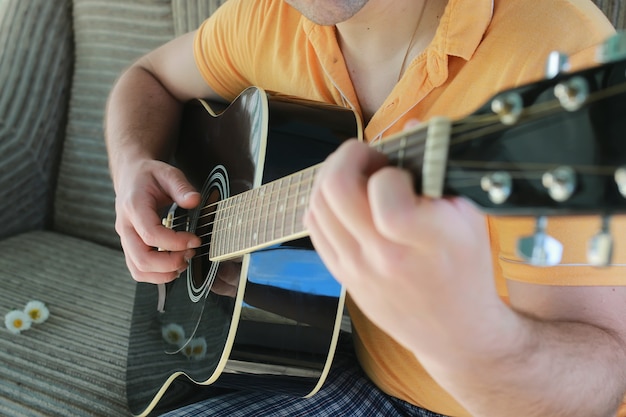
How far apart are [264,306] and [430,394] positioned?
0.28m

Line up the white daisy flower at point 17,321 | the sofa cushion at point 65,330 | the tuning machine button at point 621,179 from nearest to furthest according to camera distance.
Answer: the tuning machine button at point 621,179 < the sofa cushion at point 65,330 < the white daisy flower at point 17,321

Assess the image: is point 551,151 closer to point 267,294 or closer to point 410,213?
point 410,213

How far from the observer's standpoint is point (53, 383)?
3.78 feet

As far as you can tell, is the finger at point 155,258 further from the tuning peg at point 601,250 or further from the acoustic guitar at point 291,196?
the tuning peg at point 601,250

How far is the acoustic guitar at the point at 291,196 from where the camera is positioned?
1.43ft

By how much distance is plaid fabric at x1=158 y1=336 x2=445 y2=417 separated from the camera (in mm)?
980

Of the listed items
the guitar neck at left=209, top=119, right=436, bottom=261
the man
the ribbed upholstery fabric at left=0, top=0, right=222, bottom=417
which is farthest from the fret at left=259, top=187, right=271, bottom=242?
the ribbed upholstery fabric at left=0, top=0, right=222, bottom=417

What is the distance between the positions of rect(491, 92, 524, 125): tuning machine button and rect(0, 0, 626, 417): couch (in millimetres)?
1035

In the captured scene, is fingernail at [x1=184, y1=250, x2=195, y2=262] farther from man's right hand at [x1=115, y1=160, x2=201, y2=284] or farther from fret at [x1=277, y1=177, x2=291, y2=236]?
fret at [x1=277, y1=177, x2=291, y2=236]

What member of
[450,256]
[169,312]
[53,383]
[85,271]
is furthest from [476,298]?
[85,271]

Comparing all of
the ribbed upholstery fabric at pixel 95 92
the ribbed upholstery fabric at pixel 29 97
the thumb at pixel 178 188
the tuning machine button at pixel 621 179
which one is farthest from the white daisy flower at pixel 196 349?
the ribbed upholstery fabric at pixel 29 97

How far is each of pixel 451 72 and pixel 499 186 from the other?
1.34ft

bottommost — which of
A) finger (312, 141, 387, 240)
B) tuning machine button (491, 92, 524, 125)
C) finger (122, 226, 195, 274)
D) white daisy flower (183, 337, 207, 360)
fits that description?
white daisy flower (183, 337, 207, 360)

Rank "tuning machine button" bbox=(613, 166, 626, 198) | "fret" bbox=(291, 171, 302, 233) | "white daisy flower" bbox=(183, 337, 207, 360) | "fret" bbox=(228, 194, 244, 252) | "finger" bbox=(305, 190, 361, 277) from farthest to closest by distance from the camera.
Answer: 1. "white daisy flower" bbox=(183, 337, 207, 360)
2. "fret" bbox=(228, 194, 244, 252)
3. "fret" bbox=(291, 171, 302, 233)
4. "finger" bbox=(305, 190, 361, 277)
5. "tuning machine button" bbox=(613, 166, 626, 198)
